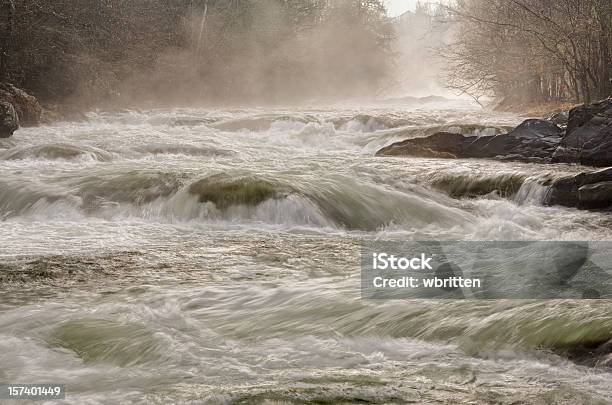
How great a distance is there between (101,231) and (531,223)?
4883mm

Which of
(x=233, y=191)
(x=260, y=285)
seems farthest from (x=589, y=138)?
(x=260, y=285)

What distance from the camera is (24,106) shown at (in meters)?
17.7

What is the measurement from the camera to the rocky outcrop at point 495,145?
41.1 ft

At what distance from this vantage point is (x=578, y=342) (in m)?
4.01

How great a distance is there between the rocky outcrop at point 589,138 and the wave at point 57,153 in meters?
7.70

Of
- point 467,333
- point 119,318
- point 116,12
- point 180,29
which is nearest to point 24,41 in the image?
point 116,12

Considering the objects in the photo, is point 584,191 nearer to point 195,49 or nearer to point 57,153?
point 57,153

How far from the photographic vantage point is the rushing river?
3721mm

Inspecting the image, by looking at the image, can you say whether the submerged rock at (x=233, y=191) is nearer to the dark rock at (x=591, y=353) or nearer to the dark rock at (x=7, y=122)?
the dark rock at (x=591, y=353)

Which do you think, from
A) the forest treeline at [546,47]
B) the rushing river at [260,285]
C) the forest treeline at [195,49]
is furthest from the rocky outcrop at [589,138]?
the forest treeline at [195,49]

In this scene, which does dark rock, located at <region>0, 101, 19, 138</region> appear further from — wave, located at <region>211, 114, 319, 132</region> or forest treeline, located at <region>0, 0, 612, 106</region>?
forest treeline, located at <region>0, 0, 612, 106</region>

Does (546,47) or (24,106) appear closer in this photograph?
(24,106)

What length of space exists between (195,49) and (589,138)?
22875 millimetres

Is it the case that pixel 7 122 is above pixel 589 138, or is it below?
above
